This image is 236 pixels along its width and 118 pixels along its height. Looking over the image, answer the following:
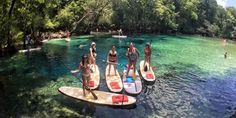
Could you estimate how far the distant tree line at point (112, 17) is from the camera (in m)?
37.2

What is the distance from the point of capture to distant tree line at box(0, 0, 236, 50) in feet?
122

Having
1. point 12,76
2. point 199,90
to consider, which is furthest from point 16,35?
point 199,90

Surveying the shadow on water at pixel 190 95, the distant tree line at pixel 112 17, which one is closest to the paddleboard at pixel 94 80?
the shadow on water at pixel 190 95

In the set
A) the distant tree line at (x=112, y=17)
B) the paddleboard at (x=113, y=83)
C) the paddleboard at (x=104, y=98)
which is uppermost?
the distant tree line at (x=112, y=17)

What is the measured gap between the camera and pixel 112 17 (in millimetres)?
72438

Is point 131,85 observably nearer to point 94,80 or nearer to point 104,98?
point 94,80

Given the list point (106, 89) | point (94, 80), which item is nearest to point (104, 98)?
point (106, 89)

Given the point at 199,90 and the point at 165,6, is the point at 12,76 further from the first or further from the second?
the point at 165,6

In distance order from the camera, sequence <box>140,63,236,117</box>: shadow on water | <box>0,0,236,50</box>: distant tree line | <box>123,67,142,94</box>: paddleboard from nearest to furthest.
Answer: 1. <box>140,63,236,117</box>: shadow on water
2. <box>123,67,142,94</box>: paddleboard
3. <box>0,0,236,50</box>: distant tree line

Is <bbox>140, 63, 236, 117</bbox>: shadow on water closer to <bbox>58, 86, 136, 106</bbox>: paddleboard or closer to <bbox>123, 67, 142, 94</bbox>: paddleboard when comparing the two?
<bbox>123, 67, 142, 94</bbox>: paddleboard

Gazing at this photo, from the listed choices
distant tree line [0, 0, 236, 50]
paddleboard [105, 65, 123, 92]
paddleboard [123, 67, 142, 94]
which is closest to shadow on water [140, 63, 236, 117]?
paddleboard [123, 67, 142, 94]

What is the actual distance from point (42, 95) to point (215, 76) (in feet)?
58.4

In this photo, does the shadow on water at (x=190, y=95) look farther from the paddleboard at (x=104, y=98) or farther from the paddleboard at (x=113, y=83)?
the paddleboard at (x=113, y=83)

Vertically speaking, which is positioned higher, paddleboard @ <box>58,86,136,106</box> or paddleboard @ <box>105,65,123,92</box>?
paddleboard @ <box>105,65,123,92</box>
